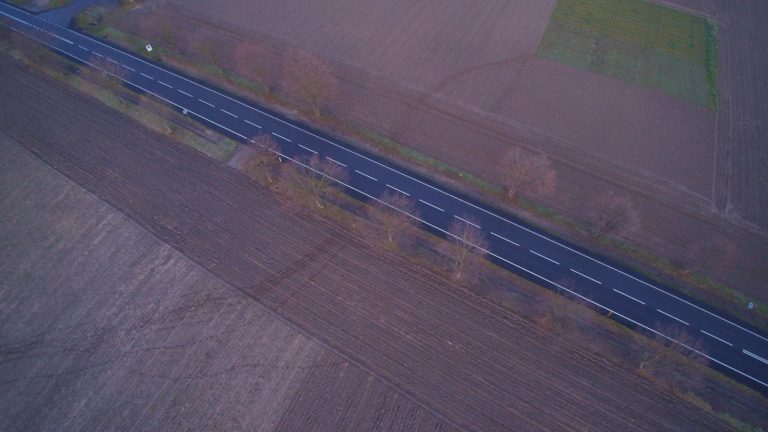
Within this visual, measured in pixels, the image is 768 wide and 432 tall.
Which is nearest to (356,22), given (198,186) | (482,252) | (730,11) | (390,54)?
(390,54)

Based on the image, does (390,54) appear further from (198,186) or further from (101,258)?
(101,258)

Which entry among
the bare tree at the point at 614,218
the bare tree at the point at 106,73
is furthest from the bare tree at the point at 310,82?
the bare tree at the point at 614,218

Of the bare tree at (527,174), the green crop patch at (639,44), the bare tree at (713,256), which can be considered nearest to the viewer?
the bare tree at (713,256)

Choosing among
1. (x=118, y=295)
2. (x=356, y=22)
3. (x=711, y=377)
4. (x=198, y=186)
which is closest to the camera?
(x=711, y=377)

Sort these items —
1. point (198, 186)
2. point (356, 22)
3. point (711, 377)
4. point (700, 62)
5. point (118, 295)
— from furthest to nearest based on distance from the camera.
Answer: point (356, 22) → point (700, 62) → point (198, 186) → point (118, 295) → point (711, 377)

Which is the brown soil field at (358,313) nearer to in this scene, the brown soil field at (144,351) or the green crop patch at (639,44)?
the brown soil field at (144,351)

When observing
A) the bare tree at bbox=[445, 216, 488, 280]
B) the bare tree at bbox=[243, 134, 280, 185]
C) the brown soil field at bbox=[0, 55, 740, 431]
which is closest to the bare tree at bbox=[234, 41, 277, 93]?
the bare tree at bbox=[243, 134, 280, 185]
